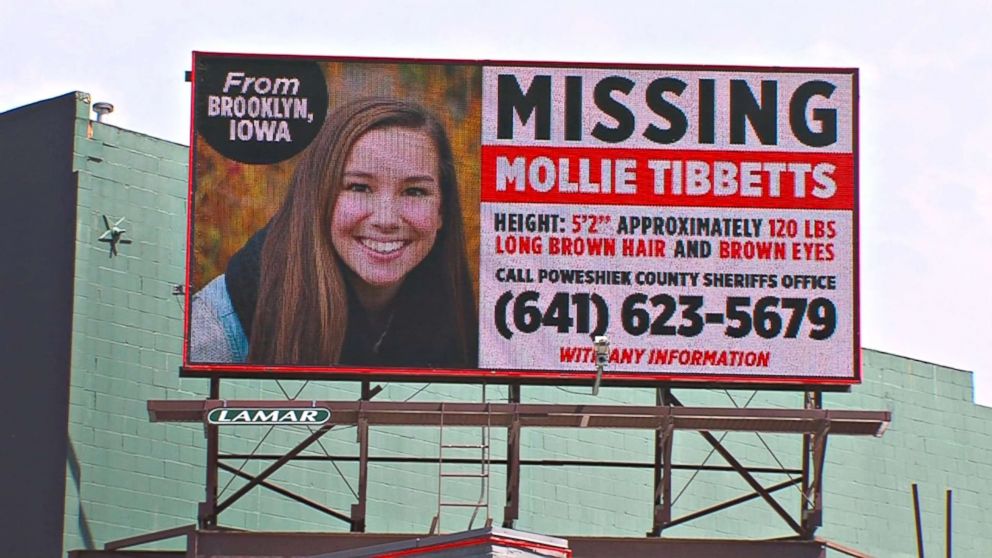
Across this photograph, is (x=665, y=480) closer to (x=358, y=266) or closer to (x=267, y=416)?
(x=358, y=266)

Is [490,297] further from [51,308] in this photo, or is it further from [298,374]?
[51,308]

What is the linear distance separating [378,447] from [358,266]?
210 inches

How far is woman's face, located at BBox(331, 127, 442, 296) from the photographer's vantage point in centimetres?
2425

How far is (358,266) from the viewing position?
79.5 feet

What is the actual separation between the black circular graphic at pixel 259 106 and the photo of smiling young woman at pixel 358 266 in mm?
303

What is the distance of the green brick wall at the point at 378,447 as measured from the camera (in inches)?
1029

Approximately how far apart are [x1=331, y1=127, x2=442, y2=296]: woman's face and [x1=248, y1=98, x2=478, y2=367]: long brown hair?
0.35 feet

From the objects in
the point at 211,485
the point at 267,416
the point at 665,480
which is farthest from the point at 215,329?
the point at 665,480

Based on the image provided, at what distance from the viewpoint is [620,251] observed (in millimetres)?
24359

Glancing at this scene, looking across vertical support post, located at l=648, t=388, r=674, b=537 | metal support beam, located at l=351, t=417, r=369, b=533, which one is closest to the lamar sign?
metal support beam, located at l=351, t=417, r=369, b=533

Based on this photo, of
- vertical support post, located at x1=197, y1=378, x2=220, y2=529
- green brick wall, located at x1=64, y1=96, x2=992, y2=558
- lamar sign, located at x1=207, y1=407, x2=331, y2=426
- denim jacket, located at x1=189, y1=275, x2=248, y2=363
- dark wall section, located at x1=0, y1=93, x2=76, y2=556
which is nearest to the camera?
lamar sign, located at x1=207, y1=407, x2=331, y2=426

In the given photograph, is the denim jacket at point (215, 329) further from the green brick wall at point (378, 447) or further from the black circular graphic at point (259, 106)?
the black circular graphic at point (259, 106)

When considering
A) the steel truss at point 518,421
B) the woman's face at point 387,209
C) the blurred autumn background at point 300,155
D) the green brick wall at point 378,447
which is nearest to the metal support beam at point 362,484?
the steel truss at point 518,421

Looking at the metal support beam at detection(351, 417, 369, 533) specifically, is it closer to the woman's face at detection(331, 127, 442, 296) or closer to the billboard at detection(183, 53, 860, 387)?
the billboard at detection(183, 53, 860, 387)
